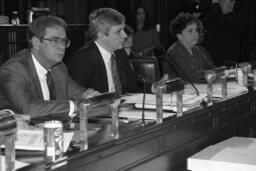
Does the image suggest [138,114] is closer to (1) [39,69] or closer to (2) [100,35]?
(1) [39,69]

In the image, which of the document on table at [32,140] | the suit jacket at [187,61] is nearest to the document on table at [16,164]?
the document on table at [32,140]

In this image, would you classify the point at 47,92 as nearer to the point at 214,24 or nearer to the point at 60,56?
the point at 60,56

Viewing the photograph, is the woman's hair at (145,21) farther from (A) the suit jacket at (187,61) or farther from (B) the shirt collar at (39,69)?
(B) the shirt collar at (39,69)

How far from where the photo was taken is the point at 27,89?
2.78 m

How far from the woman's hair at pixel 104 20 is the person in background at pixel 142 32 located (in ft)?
10.8

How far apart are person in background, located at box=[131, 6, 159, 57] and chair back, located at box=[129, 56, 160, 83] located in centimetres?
295

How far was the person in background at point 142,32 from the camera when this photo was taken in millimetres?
7121

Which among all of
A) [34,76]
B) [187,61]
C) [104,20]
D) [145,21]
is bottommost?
[187,61]

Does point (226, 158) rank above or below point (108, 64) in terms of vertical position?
below

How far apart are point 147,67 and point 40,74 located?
1320 millimetres

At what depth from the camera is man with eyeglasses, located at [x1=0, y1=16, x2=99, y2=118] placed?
8.88ft

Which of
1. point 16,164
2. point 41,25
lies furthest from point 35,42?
point 16,164

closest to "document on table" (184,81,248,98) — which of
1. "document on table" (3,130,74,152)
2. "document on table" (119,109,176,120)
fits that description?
"document on table" (119,109,176,120)

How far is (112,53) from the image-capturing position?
3.77 metres
